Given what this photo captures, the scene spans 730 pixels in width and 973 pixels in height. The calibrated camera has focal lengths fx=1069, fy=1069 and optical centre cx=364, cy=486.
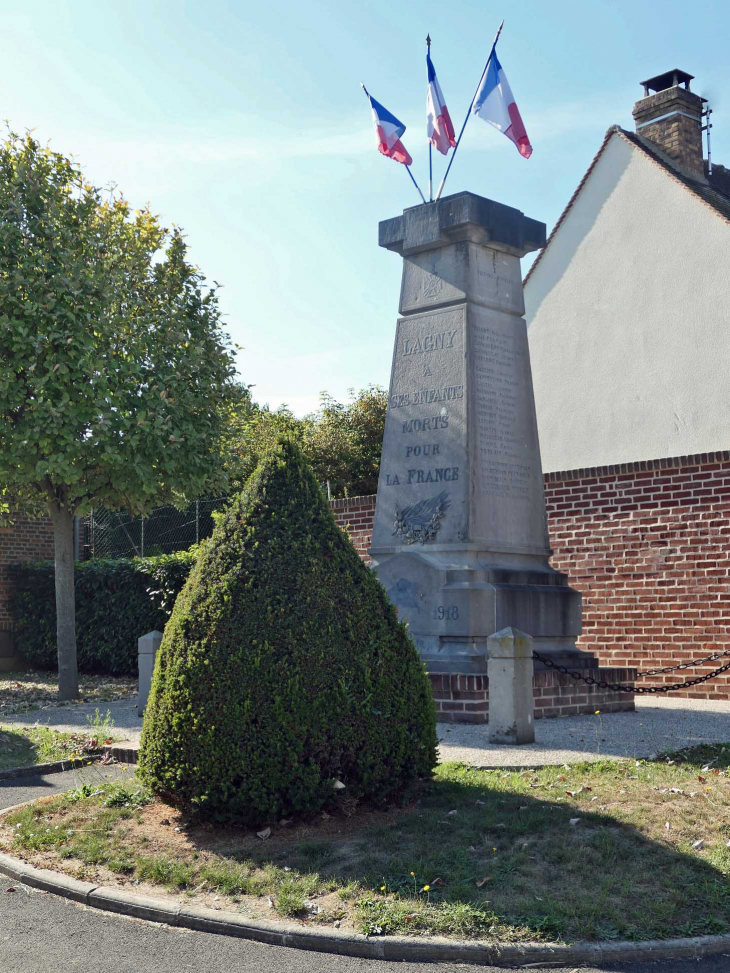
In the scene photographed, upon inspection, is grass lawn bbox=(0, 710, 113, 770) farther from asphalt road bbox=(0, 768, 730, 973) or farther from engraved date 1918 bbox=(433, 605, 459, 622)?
asphalt road bbox=(0, 768, 730, 973)

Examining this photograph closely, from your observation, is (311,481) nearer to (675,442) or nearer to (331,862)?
(331,862)

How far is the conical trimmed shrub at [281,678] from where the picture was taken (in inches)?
221

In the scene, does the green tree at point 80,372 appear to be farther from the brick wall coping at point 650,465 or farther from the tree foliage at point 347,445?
the tree foliage at point 347,445

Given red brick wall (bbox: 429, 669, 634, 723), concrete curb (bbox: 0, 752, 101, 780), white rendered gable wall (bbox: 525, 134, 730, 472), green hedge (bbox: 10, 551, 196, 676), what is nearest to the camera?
concrete curb (bbox: 0, 752, 101, 780)

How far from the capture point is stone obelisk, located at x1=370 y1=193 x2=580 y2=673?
10.1 metres

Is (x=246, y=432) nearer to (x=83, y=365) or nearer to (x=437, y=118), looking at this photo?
(x=83, y=365)

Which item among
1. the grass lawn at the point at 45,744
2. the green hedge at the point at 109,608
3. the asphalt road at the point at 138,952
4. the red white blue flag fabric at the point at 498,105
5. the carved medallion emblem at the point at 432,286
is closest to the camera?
the asphalt road at the point at 138,952

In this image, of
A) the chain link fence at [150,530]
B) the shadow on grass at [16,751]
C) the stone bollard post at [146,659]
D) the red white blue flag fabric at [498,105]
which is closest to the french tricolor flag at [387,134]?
the red white blue flag fabric at [498,105]

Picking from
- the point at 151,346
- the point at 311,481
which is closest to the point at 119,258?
the point at 151,346

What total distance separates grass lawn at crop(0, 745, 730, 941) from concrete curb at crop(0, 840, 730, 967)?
0.27 ft

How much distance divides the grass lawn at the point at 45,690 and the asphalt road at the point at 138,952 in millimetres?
7574

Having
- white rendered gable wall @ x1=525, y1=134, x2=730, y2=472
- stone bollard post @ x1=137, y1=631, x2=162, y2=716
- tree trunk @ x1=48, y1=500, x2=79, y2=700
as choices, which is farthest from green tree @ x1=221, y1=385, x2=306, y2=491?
white rendered gable wall @ x1=525, y1=134, x2=730, y2=472

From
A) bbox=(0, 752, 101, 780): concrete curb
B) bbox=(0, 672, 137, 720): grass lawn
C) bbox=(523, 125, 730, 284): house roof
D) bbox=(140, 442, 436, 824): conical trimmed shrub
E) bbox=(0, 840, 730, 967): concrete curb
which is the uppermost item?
bbox=(523, 125, 730, 284): house roof

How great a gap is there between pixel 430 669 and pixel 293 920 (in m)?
5.26
